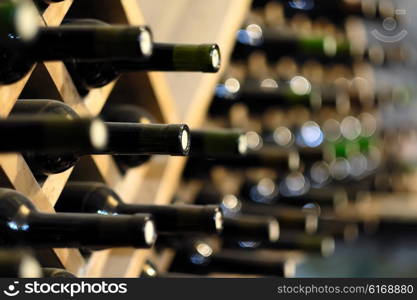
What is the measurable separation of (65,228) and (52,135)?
4.0 inches

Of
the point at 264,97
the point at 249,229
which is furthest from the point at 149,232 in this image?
the point at 264,97

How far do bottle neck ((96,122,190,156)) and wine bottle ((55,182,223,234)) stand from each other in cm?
10

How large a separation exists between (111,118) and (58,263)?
5.7 inches

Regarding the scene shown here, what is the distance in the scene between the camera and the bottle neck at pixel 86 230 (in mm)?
464

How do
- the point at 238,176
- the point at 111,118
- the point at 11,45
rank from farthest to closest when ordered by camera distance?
1. the point at 238,176
2. the point at 111,118
3. the point at 11,45

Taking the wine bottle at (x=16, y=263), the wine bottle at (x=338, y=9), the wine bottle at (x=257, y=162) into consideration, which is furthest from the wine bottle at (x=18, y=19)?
the wine bottle at (x=338, y=9)

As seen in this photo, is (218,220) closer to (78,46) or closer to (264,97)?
(78,46)

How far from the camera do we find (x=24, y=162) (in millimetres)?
518

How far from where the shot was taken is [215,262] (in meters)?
0.86

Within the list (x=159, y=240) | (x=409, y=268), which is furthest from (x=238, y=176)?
(x=409, y=268)

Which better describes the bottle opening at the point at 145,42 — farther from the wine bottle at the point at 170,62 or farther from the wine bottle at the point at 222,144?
the wine bottle at the point at 222,144

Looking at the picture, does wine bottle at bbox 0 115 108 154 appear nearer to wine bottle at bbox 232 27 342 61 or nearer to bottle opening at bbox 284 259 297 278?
bottle opening at bbox 284 259 297 278

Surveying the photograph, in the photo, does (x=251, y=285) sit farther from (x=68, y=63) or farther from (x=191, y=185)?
(x=191, y=185)

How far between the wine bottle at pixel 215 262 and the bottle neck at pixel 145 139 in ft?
1.20
